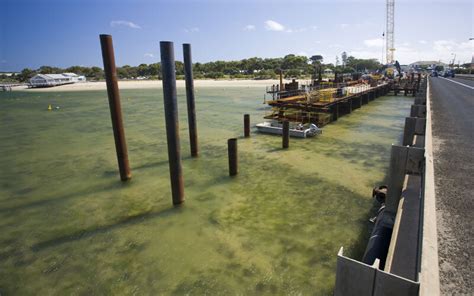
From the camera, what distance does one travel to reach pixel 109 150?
15430 mm

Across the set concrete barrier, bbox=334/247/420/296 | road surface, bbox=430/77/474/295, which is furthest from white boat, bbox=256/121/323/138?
concrete barrier, bbox=334/247/420/296

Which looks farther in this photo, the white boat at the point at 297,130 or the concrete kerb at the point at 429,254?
the white boat at the point at 297,130

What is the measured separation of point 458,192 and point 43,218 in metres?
10.9

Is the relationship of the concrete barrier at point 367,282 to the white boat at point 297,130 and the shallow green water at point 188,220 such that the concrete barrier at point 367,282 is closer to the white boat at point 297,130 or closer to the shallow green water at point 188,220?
the shallow green water at point 188,220

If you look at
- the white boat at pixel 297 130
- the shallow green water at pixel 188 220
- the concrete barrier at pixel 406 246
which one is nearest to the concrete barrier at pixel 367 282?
the concrete barrier at pixel 406 246

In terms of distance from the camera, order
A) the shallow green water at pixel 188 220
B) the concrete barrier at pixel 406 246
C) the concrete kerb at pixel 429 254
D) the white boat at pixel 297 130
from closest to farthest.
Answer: the concrete kerb at pixel 429 254, the concrete barrier at pixel 406 246, the shallow green water at pixel 188 220, the white boat at pixel 297 130

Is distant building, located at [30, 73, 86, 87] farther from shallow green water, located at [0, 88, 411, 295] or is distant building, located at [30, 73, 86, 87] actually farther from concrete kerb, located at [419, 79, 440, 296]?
concrete kerb, located at [419, 79, 440, 296]

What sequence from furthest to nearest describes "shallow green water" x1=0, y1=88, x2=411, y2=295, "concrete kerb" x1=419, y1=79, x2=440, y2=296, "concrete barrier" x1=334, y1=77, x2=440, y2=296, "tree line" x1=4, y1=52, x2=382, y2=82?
"tree line" x1=4, y1=52, x2=382, y2=82 < "shallow green water" x1=0, y1=88, x2=411, y2=295 < "concrete barrier" x1=334, y1=77, x2=440, y2=296 < "concrete kerb" x1=419, y1=79, x2=440, y2=296

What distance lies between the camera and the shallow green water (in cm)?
573

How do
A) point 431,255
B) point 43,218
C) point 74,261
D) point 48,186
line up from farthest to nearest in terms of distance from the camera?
point 48,186 < point 43,218 < point 74,261 < point 431,255

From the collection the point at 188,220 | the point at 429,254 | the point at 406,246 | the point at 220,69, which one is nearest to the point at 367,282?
the point at 429,254

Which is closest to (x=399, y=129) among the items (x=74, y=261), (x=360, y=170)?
(x=360, y=170)

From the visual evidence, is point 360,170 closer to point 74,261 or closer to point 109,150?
point 74,261

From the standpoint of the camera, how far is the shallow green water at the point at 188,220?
573 centimetres
